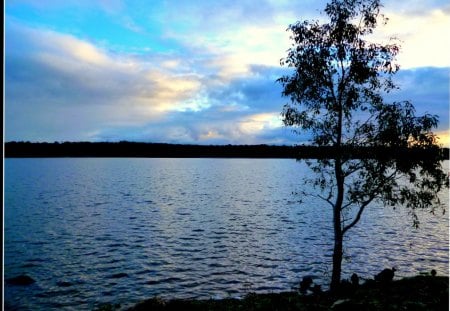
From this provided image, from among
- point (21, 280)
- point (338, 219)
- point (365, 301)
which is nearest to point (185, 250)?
point (21, 280)

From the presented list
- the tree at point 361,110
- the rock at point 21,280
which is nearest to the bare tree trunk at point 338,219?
the tree at point 361,110

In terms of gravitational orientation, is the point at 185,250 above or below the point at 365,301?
below

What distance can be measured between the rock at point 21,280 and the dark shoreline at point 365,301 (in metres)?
12.4

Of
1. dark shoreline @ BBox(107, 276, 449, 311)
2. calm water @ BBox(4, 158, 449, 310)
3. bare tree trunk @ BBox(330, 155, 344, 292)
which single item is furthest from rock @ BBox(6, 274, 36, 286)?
bare tree trunk @ BBox(330, 155, 344, 292)

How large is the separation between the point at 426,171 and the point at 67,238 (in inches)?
1434

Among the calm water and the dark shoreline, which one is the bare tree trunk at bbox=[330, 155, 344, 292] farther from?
the calm water

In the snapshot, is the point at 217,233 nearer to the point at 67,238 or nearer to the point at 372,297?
the point at 67,238

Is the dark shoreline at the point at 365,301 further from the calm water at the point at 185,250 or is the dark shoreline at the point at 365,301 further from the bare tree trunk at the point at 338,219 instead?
the calm water at the point at 185,250

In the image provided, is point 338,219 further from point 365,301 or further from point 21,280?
point 21,280

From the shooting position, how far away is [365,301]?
55.8ft

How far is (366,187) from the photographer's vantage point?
22703mm

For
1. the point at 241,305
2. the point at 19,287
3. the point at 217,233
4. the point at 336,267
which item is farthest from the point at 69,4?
the point at 217,233

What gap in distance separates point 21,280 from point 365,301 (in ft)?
79.1

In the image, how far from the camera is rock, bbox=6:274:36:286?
29641 mm
